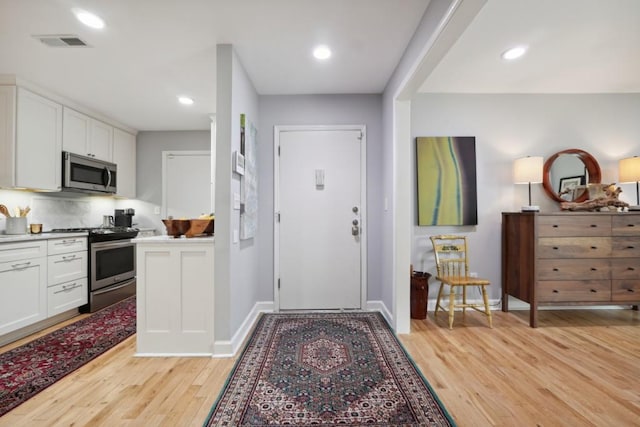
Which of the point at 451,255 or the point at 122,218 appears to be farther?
the point at 122,218

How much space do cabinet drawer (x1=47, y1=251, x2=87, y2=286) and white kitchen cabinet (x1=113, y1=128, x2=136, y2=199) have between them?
53.6 inches

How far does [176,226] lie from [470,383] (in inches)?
91.9

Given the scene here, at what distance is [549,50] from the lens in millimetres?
2492

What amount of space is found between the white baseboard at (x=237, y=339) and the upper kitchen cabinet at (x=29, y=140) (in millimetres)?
2619

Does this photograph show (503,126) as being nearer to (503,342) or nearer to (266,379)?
(503,342)

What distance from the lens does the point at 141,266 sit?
2285 mm

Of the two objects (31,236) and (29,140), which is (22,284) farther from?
(29,140)

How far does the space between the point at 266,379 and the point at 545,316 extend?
9.76 ft

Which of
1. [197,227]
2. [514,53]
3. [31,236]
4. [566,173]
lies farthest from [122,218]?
[566,173]

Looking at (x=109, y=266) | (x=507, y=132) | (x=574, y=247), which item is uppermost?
(x=507, y=132)

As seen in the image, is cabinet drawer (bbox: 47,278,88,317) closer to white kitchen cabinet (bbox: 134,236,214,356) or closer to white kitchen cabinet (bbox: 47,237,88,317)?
white kitchen cabinet (bbox: 47,237,88,317)

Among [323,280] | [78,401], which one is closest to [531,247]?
[323,280]

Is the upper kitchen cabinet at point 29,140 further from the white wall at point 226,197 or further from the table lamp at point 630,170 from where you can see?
the table lamp at point 630,170

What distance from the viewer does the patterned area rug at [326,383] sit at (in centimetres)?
158
